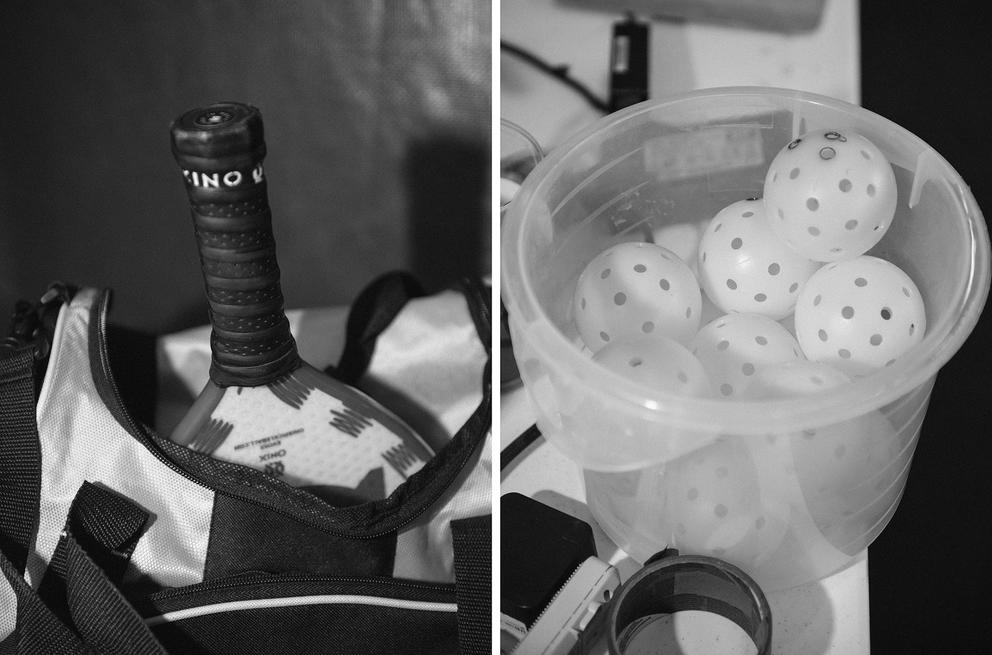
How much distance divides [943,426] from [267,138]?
77 cm

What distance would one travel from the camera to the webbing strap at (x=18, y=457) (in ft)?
2.35

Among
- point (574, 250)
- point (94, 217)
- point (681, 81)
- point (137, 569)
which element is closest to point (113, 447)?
point (137, 569)

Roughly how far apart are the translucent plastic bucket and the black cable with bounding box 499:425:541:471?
43 millimetres

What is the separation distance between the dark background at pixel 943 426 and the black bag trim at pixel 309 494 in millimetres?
298

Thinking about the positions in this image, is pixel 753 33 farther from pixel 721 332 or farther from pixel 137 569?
pixel 137 569

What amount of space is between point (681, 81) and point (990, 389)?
1.34 ft

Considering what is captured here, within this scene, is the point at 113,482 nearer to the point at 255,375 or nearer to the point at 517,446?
the point at 255,375

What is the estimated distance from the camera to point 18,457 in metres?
0.74

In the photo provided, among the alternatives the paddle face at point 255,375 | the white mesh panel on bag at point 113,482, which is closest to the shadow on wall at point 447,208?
the paddle face at point 255,375

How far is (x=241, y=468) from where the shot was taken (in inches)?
27.8

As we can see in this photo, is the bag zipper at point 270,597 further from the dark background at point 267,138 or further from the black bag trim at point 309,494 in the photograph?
the dark background at point 267,138

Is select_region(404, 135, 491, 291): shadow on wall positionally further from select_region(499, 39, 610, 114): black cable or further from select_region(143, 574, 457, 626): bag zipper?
select_region(143, 574, 457, 626): bag zipper

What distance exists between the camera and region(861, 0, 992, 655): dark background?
69 cm

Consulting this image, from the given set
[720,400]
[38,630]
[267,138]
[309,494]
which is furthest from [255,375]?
[267,138]
